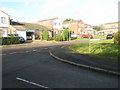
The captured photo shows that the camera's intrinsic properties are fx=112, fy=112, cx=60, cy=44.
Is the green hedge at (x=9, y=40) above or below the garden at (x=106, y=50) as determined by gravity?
above

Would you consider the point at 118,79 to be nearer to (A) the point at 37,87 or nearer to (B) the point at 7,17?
(A) the point at 37,87

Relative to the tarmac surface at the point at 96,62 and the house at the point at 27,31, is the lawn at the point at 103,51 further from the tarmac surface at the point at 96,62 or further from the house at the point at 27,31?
the house at the point at 27,31

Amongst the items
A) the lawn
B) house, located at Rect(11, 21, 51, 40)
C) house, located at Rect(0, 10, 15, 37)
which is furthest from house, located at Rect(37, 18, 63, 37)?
the lawn

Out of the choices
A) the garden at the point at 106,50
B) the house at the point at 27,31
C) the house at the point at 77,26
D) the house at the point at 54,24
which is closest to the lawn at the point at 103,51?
the garden at the point at 106,50

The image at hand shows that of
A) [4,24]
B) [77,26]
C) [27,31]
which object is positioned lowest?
[27,31]

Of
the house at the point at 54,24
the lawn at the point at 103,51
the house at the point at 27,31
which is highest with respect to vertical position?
the house at the point at 54,24

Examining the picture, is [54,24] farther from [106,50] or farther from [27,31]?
[106,50]

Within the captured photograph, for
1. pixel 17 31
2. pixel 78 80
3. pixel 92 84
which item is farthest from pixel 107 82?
pixel 17 31

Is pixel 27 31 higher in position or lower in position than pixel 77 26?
lower

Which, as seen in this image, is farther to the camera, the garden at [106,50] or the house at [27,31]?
the house at [27,31]

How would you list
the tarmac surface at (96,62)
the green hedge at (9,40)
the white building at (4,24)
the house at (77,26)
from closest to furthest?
the tarmac surface at (96,62) < the green hedge at (9,40) < the white building at (4,24) < the house at (77,26)

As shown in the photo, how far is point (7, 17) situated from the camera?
106 ft

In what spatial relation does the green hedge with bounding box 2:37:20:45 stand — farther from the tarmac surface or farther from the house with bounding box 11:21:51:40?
the tarmac surface

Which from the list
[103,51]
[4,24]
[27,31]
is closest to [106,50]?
[103,51]
